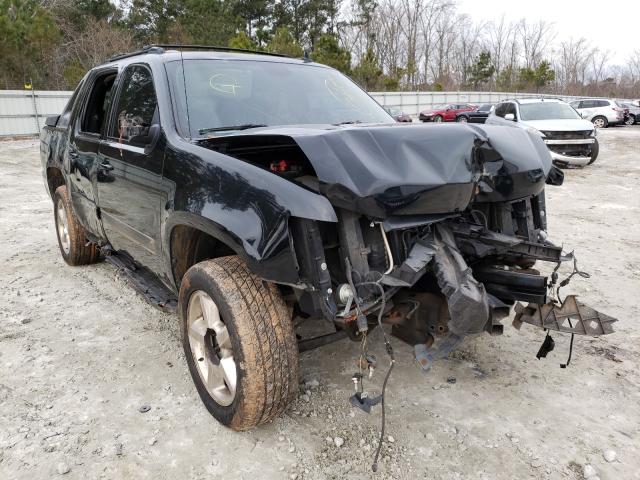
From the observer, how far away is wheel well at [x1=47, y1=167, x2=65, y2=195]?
5.33m

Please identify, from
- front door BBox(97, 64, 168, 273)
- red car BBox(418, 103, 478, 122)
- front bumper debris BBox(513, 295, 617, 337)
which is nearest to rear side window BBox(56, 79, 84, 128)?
front door BBox(97, 64, 168, 273)

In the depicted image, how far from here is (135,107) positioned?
3.52m

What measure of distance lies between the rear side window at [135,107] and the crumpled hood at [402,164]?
122cm

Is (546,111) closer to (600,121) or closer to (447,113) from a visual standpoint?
(600,121)

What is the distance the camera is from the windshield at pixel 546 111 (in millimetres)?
13809

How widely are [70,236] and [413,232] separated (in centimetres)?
396

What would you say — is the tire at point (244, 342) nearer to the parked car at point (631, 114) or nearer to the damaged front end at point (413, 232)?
the damaged front end at point (413, 232)

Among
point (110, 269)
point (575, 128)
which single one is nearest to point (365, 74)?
point (575, 128)

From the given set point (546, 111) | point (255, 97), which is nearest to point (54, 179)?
point (255, 97)

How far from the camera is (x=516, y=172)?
8.85ft

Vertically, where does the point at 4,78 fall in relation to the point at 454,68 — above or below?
below

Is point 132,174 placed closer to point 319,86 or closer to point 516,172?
point 319,86

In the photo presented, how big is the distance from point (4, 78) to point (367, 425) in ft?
87.9

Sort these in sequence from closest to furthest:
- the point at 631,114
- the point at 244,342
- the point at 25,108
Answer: the point at 244,342 → the point at 25,108 → the point at 631,114
